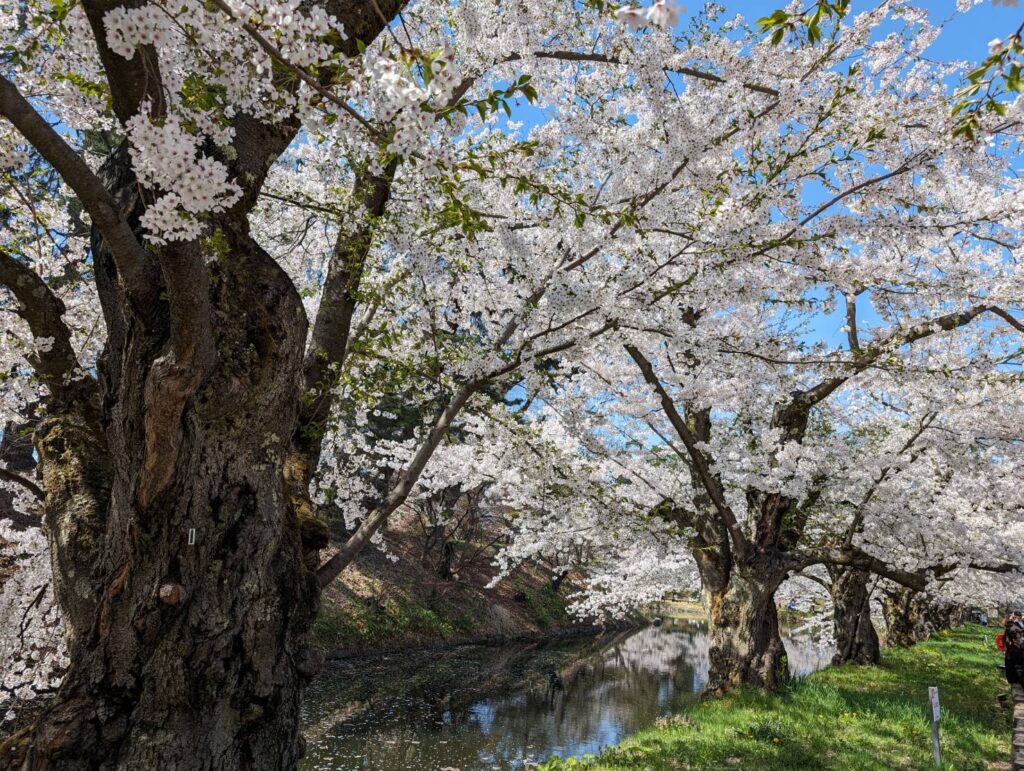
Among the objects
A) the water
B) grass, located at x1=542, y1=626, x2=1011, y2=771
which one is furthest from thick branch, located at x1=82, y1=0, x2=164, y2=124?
the water

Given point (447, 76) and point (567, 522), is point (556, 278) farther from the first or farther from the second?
point (567, 522)

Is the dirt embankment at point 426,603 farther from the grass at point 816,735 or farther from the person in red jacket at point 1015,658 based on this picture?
the person in red jacket at point 1015,658

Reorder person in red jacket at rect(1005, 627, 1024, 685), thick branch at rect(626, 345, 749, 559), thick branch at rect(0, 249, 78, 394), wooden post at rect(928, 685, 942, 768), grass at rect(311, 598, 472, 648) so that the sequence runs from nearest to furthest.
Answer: thick branch at rect(0, 249, 78, 394) < wooden post at rect(928, 685, 942, 768) < thick branch at rect(626, 345, 749, 559) < person in red jacket at rect(1005, 627, 1024, 685) < grass at rect(311, 598, 472, 648)

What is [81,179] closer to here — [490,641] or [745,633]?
[745,633]

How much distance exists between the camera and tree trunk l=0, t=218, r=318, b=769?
3.08 metres

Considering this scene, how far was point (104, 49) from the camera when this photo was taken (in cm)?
248

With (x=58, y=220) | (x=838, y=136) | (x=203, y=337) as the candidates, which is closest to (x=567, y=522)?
(x=838, y=136)

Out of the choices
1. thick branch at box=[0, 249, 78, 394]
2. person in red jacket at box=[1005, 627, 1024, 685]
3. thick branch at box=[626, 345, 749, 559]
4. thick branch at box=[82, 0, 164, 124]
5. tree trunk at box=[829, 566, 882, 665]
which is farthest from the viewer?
tree trunk at box=[829, 566, 882, 665]

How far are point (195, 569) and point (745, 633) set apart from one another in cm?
931

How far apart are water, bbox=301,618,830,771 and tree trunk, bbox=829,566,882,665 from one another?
3.98 meters

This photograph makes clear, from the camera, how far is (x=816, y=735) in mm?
7777

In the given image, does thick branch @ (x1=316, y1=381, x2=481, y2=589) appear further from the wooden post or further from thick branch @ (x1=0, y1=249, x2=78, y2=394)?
the wooden post

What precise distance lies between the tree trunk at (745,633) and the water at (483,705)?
231cm

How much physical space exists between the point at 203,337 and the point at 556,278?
10.8 feet
